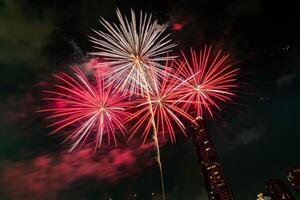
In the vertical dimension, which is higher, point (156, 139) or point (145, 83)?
point (145, 83)

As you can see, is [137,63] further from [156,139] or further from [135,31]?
[156,139]

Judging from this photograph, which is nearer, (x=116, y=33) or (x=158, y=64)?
(x=116, y=33)

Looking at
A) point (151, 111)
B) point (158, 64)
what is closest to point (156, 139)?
point (151, 111)

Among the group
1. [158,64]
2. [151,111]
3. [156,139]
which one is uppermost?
[158,64]

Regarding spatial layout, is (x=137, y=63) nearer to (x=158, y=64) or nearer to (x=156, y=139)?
(x=158, y=64)

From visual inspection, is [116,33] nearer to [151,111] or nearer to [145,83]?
[145,83]

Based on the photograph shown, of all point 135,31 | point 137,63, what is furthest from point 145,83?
point 135,31

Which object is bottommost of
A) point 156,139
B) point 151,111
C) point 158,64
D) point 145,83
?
point 156,139

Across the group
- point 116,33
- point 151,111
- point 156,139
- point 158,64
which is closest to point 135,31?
point 116,33

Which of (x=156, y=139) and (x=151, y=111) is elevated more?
(x=151, y=111)
